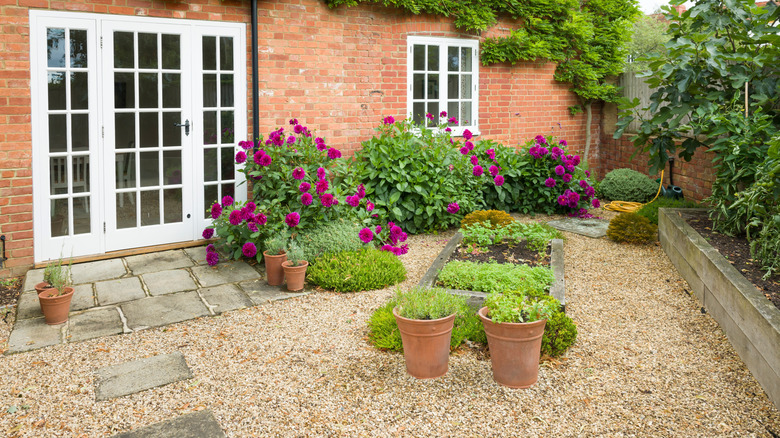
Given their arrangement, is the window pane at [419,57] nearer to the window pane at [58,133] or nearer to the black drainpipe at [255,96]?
the black drainpipe at [255,96]

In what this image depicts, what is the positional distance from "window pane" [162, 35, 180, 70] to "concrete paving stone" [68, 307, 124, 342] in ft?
8.83

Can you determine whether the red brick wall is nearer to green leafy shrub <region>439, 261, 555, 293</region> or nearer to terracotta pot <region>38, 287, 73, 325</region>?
terracotta pot <region>38, 287, 73, 325</region>

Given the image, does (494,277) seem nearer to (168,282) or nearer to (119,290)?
(168,282)

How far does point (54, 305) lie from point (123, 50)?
2.77 m

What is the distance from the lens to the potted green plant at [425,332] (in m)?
3.53

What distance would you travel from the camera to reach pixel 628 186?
9367 millimetres

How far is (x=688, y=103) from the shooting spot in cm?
636

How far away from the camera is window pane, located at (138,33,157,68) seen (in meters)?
6.13

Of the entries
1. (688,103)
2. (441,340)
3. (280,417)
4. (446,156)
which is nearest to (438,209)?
(446,156)

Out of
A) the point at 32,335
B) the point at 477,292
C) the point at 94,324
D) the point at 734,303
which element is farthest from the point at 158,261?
the point at 734,303

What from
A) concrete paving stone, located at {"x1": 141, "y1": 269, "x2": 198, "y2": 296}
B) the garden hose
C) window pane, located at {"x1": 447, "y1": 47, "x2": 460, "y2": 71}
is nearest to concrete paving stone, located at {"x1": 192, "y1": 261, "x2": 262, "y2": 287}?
concrete paving stone, located at {"x1": 141, "y1": 269, "x2": 198, "y2": 296}

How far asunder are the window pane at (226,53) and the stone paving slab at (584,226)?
169 inches

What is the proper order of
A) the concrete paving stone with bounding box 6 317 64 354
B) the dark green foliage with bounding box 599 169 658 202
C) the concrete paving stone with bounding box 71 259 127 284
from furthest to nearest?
the dark green foliage with bounding box 599 169 658 202 < the concrete paving stone with bounding box 71 259 127 284 < the concrete paving stone with bounding box 6 317 64 354

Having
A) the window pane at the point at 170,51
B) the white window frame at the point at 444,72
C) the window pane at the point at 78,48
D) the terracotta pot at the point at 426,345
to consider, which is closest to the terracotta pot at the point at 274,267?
the terracotta pot at the point at 426,345
